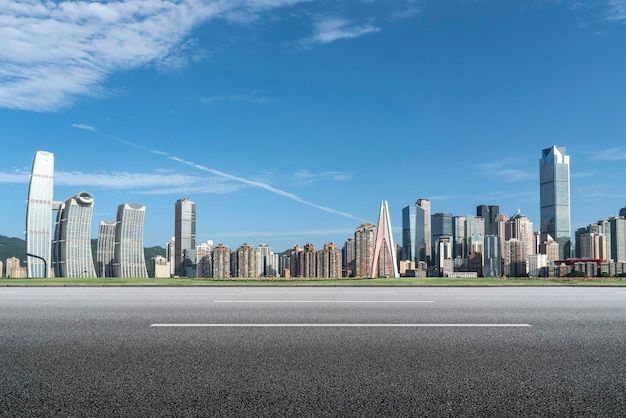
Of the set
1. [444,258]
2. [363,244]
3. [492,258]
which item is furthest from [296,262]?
[444,258]

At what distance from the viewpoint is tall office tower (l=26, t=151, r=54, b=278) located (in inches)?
5044

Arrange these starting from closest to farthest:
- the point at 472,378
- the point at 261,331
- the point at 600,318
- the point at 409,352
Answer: the point at 472,378 < the point at 409,352 < the point at 261,331 < the point at 600,318

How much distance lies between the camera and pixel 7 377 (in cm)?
452

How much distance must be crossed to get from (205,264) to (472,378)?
87591 millimetres

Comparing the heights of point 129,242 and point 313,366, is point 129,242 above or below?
above

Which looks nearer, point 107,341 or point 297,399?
point 297,399

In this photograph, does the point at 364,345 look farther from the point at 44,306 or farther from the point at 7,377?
the point at 44,306

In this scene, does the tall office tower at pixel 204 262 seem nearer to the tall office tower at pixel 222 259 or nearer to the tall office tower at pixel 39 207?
the tall office tower at pixel 222 259

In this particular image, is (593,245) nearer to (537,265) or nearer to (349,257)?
(537,265)

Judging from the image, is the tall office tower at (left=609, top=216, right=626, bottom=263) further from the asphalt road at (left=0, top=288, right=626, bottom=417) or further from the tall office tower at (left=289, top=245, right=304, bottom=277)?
the asphalt road at (left=0, top=288, right=626, bottom=417)

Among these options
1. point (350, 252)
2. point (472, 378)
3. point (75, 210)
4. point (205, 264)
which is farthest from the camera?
point (75, 210)

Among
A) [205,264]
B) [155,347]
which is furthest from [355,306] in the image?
[205,264]

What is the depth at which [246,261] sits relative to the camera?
7744 cm

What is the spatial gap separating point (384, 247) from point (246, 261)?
1036 inches
